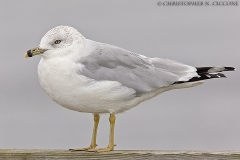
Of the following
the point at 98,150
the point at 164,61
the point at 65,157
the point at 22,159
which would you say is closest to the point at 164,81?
the point at 164,61

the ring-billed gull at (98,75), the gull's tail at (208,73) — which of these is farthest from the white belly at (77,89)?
the gull's tail at (208,73)

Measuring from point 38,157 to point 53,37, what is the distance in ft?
3.13

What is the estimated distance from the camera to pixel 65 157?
341 centimetres

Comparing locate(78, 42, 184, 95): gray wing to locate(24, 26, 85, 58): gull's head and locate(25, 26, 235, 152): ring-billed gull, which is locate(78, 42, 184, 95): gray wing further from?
locate(24, 26, 85, 58): gull's head

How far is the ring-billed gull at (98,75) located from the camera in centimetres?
367

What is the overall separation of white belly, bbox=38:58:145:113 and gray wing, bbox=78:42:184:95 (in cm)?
7

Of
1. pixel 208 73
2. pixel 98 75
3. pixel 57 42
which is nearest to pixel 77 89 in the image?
pixel 98 75

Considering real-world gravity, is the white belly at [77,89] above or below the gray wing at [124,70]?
below

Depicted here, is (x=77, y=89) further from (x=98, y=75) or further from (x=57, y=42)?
(x=57, y=42)

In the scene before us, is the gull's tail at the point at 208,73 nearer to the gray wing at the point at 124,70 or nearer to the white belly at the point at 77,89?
the gray wing at the point at 124,70

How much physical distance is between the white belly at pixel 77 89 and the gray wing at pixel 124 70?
0.07m

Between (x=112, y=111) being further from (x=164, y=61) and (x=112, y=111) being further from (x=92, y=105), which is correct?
(x=164, y=61)

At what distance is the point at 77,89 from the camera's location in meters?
3.66

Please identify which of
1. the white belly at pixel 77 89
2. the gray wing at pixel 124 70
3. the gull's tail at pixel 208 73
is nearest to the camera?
the white belly at pixel 77 89
